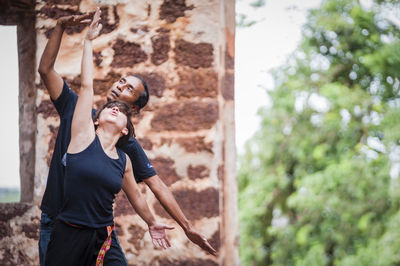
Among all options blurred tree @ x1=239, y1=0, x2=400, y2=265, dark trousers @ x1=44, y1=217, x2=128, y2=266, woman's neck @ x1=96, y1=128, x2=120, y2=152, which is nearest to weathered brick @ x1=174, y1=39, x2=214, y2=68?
woman's neck @ x1=96, y1=128, x2=120, y2=152

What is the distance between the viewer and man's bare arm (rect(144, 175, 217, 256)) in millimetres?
1859

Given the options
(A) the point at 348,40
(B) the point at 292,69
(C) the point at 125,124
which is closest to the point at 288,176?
(B) the point at 292,69

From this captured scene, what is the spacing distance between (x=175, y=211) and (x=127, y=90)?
49cm

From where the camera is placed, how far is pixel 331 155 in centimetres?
598

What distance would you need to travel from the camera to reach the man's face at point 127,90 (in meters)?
1.75

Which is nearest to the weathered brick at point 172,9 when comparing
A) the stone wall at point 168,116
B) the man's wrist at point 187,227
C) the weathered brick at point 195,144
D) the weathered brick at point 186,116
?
the stone wall at point 168,116

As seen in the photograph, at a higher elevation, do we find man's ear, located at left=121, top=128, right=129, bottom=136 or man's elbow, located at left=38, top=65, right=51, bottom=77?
man's elbow, located at left=38, top=65, right=51, bottom=77

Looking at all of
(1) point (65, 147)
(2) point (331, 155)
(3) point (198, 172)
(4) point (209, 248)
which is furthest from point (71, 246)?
(2) point (331, 155)

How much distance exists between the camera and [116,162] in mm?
1585

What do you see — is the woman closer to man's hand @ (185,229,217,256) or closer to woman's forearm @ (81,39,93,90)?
woman's forearm @ (81,39,93,90)

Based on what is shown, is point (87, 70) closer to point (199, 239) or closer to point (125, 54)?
point (125, 54)

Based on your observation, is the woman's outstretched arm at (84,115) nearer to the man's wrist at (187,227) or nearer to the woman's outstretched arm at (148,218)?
the woman's outstretched arm at (148,218)

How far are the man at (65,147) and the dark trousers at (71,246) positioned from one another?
0.29 ft

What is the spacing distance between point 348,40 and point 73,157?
548 centimetres
